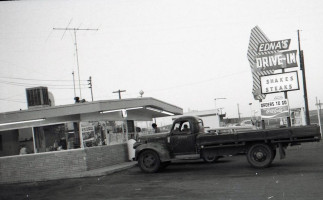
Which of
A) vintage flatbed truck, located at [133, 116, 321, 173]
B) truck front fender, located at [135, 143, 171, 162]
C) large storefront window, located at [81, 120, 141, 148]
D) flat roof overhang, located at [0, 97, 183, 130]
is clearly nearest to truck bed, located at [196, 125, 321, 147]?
vintage flatbed truck, located at [133, 116, 321, 173]

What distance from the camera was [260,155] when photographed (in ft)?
41.6

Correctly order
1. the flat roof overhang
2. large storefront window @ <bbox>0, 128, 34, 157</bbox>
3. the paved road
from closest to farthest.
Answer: the paved road, the flat roof overhang, large storefront window @ <bbox>0, 128, 34, 157</bbox>

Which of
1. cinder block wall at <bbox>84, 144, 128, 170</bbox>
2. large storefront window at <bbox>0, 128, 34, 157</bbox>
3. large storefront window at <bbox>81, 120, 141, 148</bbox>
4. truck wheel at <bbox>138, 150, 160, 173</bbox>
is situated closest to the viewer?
truck wheel at <bbox>138, 150, 160, 173</bbox>

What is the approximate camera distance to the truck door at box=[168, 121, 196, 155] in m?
13.9

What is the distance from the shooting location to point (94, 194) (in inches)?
398

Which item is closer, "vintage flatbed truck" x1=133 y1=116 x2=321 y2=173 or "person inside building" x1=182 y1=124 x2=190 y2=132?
"vintage flatbed truck" x1=133 y1=116 x2=321 y2=173

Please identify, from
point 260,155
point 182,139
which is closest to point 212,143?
point 182,139

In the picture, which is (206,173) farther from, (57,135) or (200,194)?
(57,135)

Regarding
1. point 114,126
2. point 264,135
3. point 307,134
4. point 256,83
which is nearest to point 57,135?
point 114,126

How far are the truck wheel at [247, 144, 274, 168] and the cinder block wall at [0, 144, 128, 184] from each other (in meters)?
7.17

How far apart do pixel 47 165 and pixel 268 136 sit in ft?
31.3

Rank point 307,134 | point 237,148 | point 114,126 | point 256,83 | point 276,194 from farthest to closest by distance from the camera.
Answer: point 256,83, point 114,126, point 237,148, point 307,134, point 276,194

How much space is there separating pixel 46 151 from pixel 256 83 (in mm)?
14208

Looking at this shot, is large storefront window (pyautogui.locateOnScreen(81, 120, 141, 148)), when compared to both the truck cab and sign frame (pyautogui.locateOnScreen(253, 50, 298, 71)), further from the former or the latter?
sign frame (pyautogui.locateOnScreen(253, 50, 298, 71))
